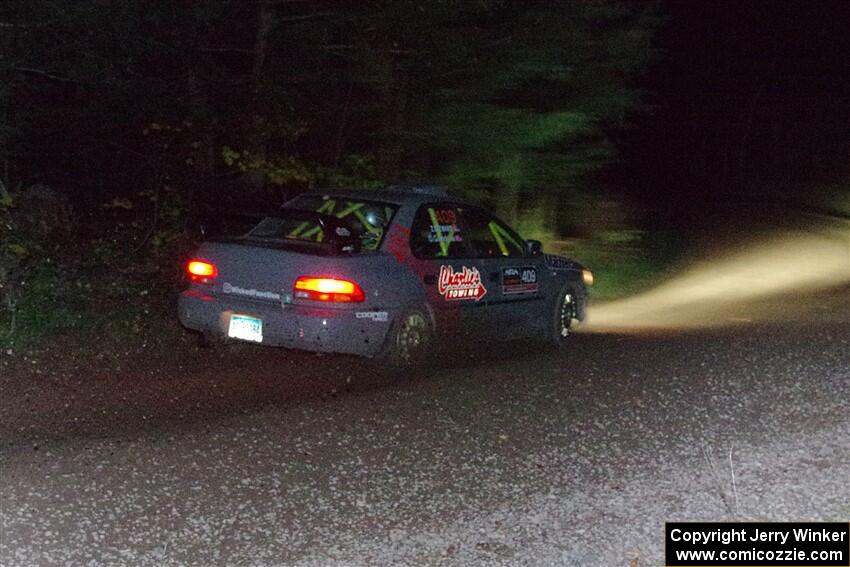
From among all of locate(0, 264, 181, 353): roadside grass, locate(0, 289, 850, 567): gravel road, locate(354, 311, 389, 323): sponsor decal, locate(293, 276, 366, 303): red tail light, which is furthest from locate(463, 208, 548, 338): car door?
locate(0, 264, 181, 353): roadside grass

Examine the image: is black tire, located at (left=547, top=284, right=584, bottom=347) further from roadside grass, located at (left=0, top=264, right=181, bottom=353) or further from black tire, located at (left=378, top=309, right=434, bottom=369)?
roadside grass, located at (left=0, top=264, right=181, bottom=353)

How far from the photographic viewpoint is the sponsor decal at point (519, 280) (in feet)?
36.1

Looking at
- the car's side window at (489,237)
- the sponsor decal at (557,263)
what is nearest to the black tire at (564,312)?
the sponsor decal at (557,263)

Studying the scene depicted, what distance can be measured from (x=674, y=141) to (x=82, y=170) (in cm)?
3555

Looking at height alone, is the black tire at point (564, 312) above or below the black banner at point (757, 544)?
above

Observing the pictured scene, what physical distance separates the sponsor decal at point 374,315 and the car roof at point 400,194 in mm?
1094

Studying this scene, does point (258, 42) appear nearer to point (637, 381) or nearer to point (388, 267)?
point (388, 267)

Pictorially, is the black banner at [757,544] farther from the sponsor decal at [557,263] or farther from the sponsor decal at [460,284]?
the sponsor decal at [557,263]

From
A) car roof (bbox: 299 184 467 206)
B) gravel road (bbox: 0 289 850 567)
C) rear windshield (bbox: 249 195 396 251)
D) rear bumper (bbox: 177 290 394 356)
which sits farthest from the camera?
car roof (bbox: 299 184 467 206)

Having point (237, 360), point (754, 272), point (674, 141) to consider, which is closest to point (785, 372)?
point (237, 360)

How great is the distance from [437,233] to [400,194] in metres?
0.48

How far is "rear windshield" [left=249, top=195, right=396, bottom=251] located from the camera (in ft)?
33.0

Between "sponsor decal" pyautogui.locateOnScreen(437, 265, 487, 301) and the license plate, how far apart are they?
1560 millimetres

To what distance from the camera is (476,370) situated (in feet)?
33.3
